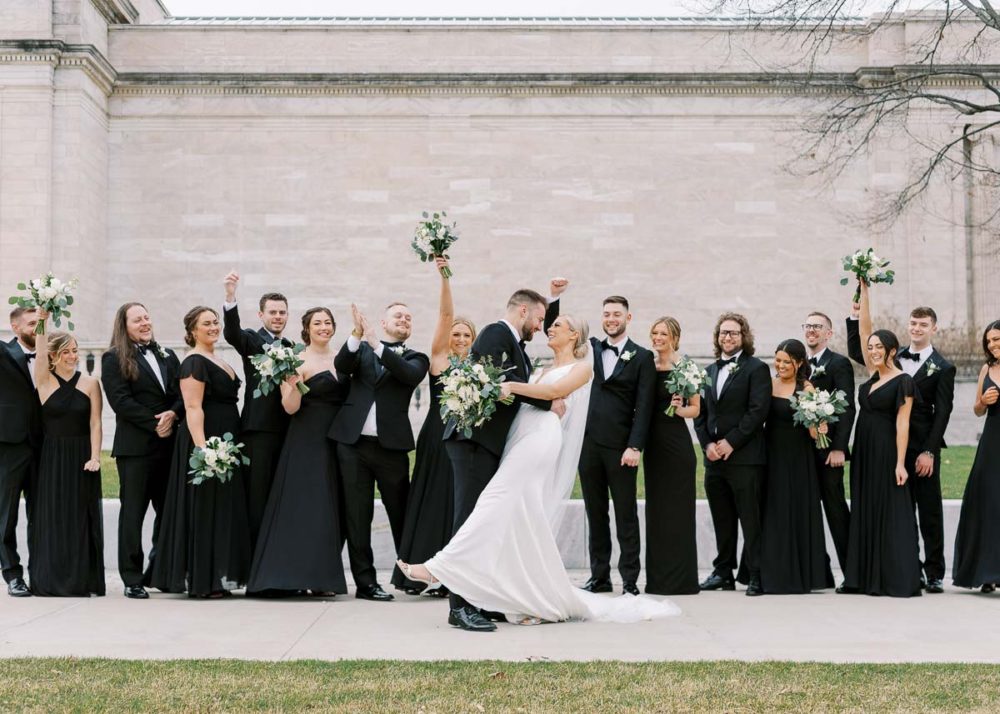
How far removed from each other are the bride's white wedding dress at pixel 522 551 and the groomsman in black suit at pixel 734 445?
164 centimetres

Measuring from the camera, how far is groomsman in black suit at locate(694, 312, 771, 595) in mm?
9469

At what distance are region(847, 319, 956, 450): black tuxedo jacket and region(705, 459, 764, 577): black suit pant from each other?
1.40m

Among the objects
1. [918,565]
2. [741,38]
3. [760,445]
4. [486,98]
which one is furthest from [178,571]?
[741,38]

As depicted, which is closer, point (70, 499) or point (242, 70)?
point (70, 499)

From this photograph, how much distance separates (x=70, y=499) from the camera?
29.9ft

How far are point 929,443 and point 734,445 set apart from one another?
66.6 inches

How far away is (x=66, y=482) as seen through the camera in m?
9.12

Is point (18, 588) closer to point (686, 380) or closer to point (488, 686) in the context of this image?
point (488, 686)

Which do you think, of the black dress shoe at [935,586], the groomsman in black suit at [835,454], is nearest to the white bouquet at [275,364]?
the groomsman in black suit at [835,454]

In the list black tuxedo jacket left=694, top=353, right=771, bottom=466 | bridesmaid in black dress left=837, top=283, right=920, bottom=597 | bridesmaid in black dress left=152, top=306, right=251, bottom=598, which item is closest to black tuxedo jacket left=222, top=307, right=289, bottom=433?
bridesmaid in black dress left=152, top=306, right=251, bottom=598

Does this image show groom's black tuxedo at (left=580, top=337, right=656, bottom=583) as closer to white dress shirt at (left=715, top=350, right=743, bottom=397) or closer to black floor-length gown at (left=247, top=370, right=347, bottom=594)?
white dress shirt at (left=715, top=350, right=743, bottom=397)

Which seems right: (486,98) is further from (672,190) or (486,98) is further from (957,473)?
(957,473)

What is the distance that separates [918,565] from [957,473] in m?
5.98

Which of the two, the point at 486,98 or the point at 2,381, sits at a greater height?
the point at 486,98
